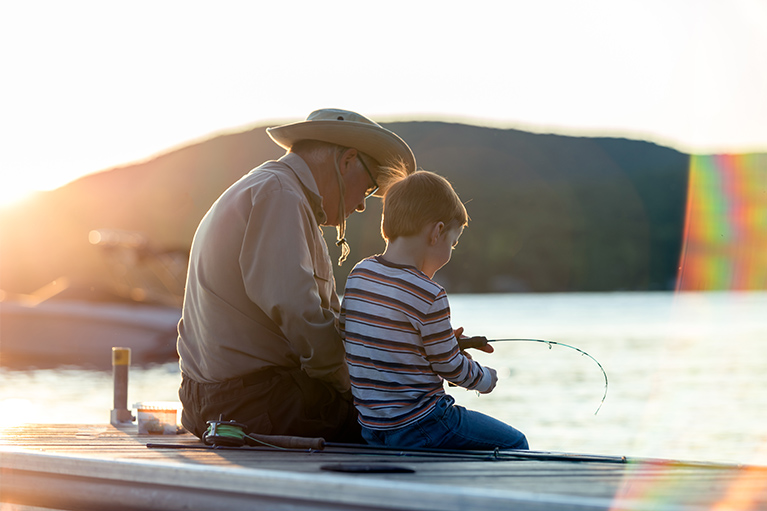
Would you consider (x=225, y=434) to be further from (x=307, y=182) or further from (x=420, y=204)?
(x=420, y=204)

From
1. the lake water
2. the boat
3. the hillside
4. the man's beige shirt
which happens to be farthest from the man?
the hillside

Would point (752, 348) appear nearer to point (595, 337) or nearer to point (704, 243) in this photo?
point (595, 337)

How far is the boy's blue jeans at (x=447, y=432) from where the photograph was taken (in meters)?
3.27

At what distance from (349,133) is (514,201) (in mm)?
106443

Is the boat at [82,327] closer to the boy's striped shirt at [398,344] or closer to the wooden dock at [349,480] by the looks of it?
the wooden dock at [349,480]

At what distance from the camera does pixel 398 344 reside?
10.4 ft

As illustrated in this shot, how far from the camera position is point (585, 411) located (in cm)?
1605

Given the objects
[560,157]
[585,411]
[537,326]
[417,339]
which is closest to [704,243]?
[560,157]

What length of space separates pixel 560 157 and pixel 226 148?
50.8 m

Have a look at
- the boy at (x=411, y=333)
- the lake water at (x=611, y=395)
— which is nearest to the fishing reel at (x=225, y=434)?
the boy at (x=411, y=333)

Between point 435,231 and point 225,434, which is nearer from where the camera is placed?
point 435,231

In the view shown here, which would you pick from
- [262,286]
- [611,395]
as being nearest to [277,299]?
[262,286]

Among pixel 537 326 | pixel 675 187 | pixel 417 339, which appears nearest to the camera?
pixel 417 339

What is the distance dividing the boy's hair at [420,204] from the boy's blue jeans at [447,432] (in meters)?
0.63
